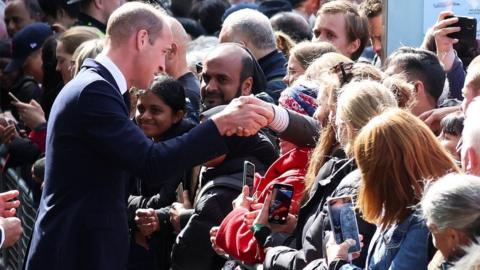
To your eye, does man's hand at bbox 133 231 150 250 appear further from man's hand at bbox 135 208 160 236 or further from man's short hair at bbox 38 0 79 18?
man's short hair at bbox 38 0 79 18

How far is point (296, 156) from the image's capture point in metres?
5.21

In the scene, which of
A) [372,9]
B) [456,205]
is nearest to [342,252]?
[456,205]

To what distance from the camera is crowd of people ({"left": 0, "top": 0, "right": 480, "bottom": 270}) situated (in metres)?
3.89

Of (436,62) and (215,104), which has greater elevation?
(436,62)

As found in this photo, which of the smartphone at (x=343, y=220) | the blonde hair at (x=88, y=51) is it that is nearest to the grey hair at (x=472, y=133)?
the smartphone at (x=343, y=220)

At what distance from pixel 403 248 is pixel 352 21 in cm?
386

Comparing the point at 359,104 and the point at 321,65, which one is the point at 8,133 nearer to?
the point at 321,65

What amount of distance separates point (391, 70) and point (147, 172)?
1611mm

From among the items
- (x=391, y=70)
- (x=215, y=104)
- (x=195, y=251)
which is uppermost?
(x=391, y=70)

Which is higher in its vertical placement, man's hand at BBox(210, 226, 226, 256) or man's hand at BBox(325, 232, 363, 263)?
man's hand at BBox(325, 232, 363, 263)

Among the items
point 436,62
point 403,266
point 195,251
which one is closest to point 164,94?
point 195,251

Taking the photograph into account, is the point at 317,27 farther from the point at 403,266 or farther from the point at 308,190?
the point at 403,266

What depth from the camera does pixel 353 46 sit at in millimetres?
7488

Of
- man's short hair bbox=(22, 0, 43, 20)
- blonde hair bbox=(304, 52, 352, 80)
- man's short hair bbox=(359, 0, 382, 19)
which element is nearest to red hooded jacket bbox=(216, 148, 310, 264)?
blonde hair bbox=(304, 52, 352, 80)
